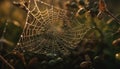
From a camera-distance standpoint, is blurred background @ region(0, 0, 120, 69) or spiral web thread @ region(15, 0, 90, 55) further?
spiral web thread @ region(15, 0, 90, 55)

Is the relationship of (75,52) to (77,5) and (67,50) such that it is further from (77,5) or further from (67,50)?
(77,5)

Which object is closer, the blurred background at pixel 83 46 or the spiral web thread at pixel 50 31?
the blurred background at pixel 83 46

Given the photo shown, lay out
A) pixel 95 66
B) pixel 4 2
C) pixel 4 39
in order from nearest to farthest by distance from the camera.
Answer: pixel 95 66
pixel 4 39
pixel 4 2

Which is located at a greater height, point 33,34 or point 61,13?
point 61,13

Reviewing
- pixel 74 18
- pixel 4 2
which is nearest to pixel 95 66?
pixel 74 18
